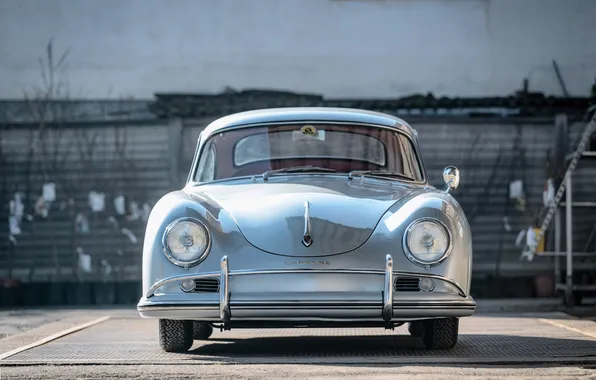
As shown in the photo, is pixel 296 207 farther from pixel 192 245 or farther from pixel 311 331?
pixel 311 331

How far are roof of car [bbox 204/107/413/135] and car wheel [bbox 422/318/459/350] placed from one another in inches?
66.0

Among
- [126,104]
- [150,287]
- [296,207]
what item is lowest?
[150,287]

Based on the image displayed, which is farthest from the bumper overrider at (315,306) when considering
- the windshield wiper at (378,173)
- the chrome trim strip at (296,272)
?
the windshield wiper at (378,173)

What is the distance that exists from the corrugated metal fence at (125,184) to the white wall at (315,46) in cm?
62

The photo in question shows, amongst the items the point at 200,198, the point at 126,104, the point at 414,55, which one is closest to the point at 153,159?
the point at 126,104

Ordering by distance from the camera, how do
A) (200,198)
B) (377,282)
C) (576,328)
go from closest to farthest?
1. (377,282)
2. (200,198)
3. (576,328)

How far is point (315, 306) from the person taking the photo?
660 cm

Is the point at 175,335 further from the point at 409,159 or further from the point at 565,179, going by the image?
the point at 565,179

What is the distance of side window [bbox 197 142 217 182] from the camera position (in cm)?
823

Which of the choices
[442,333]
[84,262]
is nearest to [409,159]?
[442,333]

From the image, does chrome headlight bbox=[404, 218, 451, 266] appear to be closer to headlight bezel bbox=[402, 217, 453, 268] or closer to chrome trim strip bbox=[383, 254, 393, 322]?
headlight bezel bbox=[402, 217, 453, 268]

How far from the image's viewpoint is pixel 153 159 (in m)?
16.8

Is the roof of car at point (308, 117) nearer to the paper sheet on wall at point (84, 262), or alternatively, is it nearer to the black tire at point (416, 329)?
the black tire at point (416, 329)

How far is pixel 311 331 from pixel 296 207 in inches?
99.6
